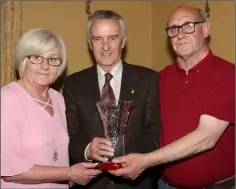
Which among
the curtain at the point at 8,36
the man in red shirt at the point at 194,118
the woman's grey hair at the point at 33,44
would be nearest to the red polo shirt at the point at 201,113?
the man in red shirt at the point at 194,118

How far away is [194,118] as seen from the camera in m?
2.14

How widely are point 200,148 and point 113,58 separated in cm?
70

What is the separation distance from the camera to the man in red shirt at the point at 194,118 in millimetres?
2053

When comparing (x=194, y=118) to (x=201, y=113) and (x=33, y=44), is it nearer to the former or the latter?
(x=201, y=113)

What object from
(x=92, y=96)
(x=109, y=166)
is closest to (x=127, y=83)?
(x=92, y=96)

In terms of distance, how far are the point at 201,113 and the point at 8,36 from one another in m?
1.42

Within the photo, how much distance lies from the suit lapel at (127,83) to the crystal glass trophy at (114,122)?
15 cm

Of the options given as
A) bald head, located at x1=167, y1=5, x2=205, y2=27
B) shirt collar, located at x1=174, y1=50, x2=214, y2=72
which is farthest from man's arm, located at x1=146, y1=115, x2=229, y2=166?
bald head, located at x1=167, y1=5, x2=205, y2=27

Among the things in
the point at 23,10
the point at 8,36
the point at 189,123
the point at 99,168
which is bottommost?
the point at 99,168

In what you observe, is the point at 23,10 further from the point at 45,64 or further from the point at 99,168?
the point at 99,168

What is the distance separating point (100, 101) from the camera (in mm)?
2146

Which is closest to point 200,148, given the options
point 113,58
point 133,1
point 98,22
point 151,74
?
point 151,74

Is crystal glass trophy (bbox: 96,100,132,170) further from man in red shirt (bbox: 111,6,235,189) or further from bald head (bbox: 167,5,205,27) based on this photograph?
bald head (bbox: 167,5,205,27)

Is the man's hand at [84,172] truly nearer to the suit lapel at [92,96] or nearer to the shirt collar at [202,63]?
the suit lapel at [92,96]
